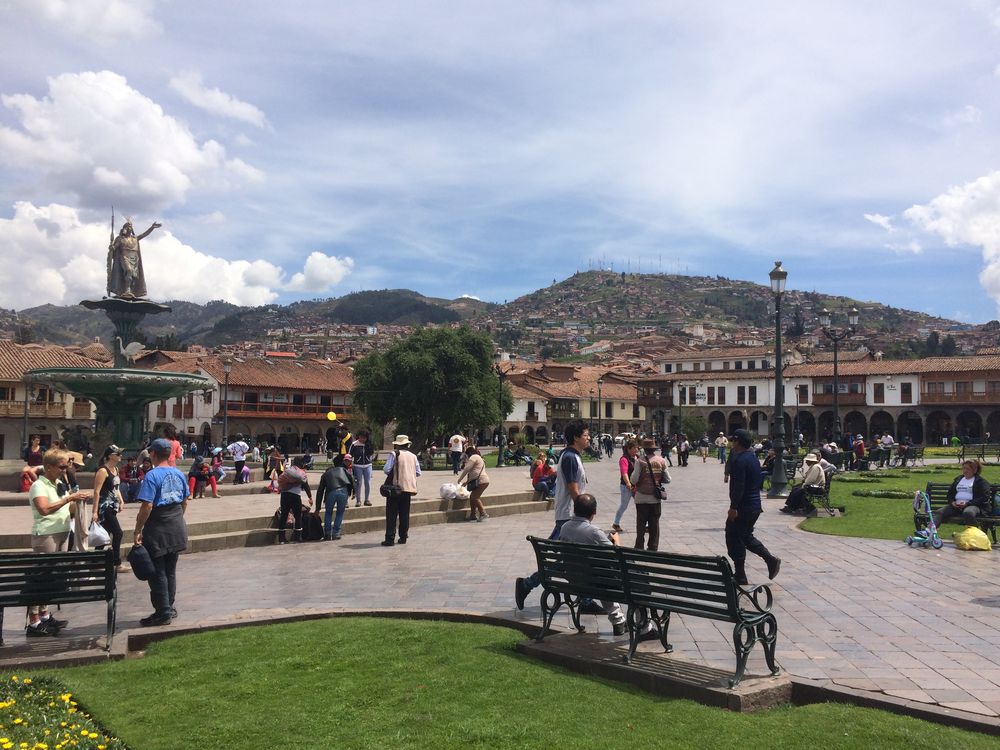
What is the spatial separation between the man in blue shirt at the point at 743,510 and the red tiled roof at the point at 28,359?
48.8 meters

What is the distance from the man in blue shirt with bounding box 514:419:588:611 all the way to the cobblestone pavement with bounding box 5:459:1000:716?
0.79ft

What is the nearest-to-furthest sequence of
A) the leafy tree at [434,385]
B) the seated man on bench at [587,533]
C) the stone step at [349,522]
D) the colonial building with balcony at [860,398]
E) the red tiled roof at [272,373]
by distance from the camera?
the seated man on bench at [587,533], the stone step at [349,522], the leafy tree at [434,385], the colonial building with balcony at [860,398], the red tiled roof at [272,373]

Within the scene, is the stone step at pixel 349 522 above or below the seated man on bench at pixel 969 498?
below

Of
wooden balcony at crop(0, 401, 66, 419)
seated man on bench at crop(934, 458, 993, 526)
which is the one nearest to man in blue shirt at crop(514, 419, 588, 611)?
seated man on bench at crop(934, 458, 993, 526)

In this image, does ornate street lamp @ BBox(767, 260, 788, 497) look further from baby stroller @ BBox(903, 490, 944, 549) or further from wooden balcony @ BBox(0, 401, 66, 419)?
wooden balcony @ BBox(0, 401, 66, 419)

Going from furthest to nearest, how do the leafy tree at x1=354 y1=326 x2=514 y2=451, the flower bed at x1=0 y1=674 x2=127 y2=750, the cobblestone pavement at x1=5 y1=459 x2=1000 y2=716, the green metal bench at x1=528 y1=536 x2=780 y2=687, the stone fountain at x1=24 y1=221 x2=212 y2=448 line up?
the leafy tree at x1=354 y1=326 x2=514 y2=451
the stone fountain at x1=24 y1=221 x2=212 y2=448
the cobblestone pavement at x1=5 y1=459 x2=1000 y2=716
the green metal bench at x1=528 y1=536 x2=780 y2=687
the flower bed at x1=0 y1=674 x2=127 y2=750

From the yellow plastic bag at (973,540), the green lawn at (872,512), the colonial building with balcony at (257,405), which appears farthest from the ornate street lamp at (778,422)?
the colonial building with balcony at (257,405)

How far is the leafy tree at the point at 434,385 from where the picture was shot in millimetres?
37906

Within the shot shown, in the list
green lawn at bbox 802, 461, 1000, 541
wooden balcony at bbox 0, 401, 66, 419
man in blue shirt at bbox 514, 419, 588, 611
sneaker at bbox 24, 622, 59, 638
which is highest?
wooden balcony at bbox 0, 401, 66, 419

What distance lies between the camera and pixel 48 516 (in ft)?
21.2

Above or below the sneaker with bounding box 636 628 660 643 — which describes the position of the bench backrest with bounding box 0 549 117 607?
above

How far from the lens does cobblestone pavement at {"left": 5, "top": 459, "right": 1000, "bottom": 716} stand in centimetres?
493

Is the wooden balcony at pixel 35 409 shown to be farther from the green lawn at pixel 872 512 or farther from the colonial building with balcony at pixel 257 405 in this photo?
the green lawn at pixel 872 512

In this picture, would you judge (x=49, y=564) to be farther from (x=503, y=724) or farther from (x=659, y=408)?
(x=659, y=408)
